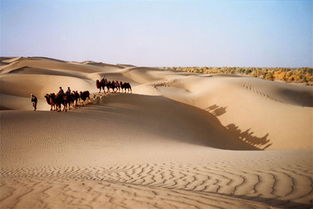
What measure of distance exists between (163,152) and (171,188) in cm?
469

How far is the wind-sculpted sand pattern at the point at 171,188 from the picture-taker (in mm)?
3953

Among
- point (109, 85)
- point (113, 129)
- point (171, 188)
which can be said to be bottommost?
point (171, 188)

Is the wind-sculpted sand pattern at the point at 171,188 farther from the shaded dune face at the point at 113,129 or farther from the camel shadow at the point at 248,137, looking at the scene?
the camel shadow at the point at 248,137

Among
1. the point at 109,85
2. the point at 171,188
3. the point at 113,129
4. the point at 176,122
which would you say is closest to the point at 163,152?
the point at 113,129

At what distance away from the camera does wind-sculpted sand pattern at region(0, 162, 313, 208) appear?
395cm

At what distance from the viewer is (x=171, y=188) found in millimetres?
4984

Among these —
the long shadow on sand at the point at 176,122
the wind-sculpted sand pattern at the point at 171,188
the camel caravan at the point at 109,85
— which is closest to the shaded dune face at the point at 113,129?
the long shadow on sand at the point at 176,122

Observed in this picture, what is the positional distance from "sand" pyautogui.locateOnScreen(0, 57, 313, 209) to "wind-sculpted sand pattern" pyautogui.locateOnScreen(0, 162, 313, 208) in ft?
0.05

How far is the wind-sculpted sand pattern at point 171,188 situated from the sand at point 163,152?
17mm

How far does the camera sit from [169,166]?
727cm

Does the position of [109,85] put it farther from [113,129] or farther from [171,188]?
[171,188]

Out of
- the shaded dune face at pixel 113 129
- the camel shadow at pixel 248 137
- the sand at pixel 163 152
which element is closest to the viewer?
the sand at pixel 163 152

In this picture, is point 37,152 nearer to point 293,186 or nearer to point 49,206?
point 49,206

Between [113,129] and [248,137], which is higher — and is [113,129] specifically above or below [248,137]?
above
